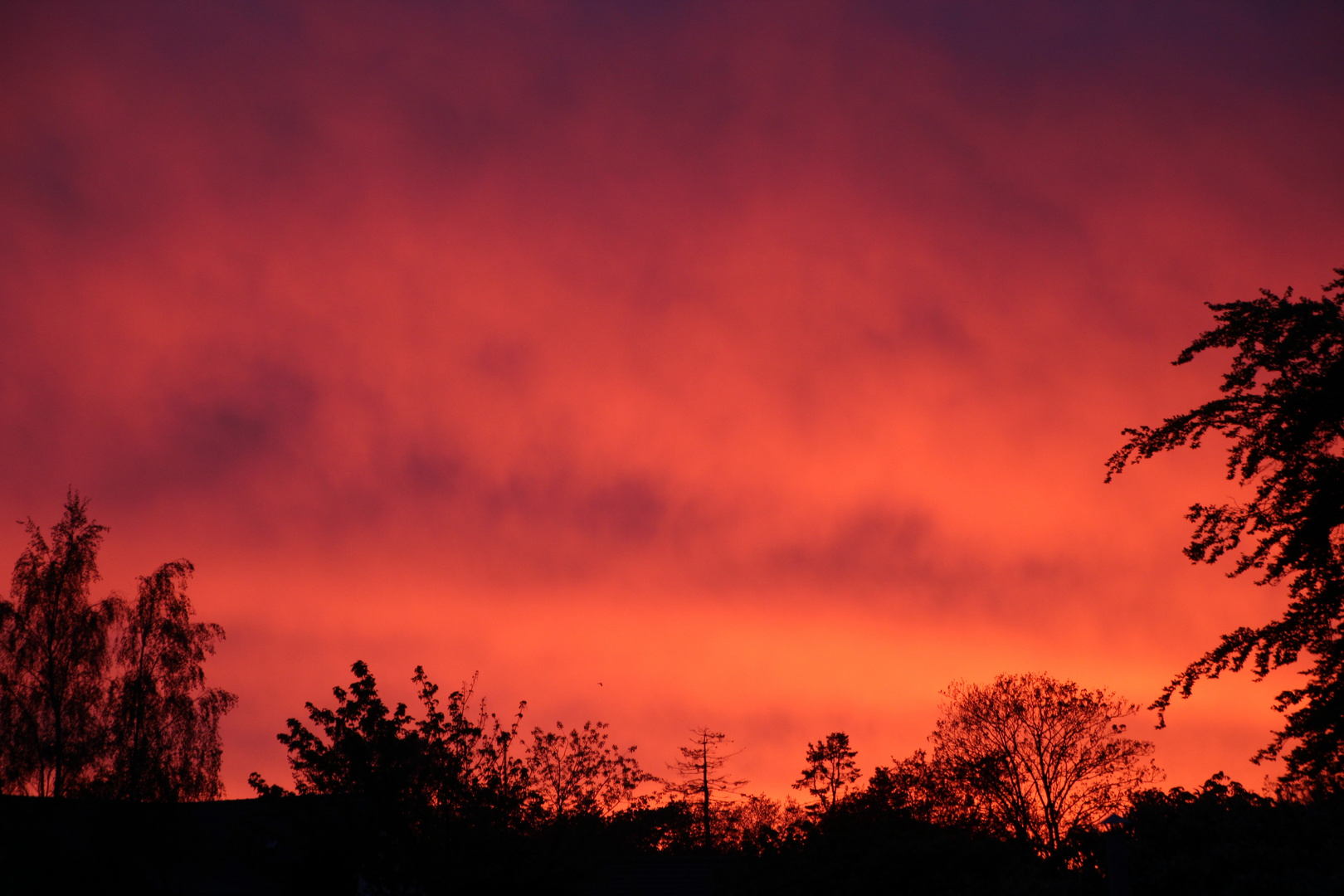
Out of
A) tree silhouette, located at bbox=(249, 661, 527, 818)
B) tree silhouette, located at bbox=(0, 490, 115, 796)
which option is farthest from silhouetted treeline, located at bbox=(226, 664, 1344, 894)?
tree silhouette, located at bbox=(0, 490, 115, 796)

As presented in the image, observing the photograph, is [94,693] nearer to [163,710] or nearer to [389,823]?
[163,710]

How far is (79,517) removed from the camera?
4088cm

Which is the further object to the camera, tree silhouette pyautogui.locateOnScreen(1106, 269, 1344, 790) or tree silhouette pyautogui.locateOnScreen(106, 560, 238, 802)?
tree silhouette pyautogui.locateOnScreen(106, 560, 238, 802)

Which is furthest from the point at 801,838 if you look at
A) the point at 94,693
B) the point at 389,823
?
the point at 94,693

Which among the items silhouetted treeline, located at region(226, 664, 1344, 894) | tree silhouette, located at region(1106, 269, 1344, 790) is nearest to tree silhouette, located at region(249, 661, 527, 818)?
silhouetted treeline, located at region(226, 664, 1344, 894)

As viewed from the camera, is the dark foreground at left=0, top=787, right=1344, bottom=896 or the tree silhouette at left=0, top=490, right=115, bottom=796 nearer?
the dark foreground at left=0, top=787, right=1344, bottom=896

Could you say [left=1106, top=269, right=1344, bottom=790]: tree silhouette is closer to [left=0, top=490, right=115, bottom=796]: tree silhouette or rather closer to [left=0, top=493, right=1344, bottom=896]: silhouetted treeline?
[left=0, top=493, right=1344, bottom=896]: silhouetted treeline

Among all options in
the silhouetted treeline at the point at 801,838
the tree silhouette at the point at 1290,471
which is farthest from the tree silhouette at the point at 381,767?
the tree silhouette at the point at 1290,471

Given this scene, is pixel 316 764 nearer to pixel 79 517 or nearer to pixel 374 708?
pixel 374 708

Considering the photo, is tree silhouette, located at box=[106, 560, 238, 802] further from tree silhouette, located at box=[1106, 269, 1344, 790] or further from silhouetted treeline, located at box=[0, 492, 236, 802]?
tree silhouette, located at box=[1106, 269, 1344, 790]

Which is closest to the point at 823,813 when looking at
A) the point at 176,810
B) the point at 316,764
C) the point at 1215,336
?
the point at 316,764

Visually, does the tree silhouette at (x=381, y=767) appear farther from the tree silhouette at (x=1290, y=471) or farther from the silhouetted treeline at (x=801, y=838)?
the tree silhouette at (x=1290, y=471)

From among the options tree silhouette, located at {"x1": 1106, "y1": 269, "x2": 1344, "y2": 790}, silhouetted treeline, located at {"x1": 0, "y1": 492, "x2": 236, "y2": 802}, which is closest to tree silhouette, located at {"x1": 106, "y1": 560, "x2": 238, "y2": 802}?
silhouetted treeline, located at {"x1": 0, "y1": 492, "x2": 236, "y2": 802}

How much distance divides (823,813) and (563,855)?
688 cm
